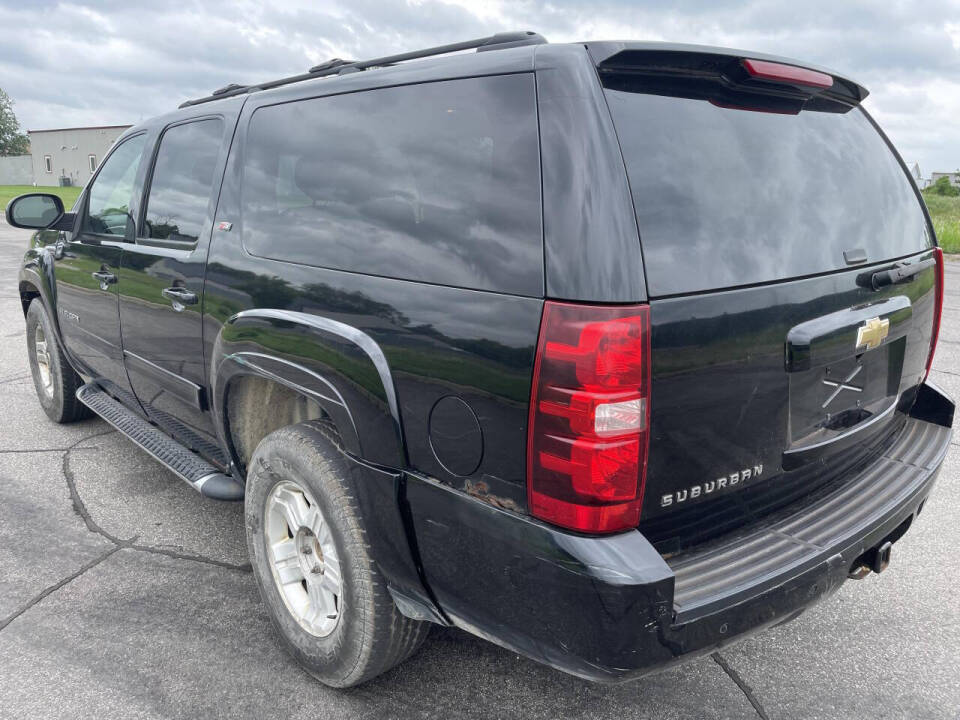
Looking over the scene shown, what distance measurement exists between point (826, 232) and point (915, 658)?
63.5 inches

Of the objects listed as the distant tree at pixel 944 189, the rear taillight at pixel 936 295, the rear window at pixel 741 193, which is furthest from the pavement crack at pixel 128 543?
the distant tree at pixel 944 189

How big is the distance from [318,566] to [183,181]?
1.82 m

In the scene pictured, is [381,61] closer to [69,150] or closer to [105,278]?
[105,278]

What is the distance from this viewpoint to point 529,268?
5.76ft

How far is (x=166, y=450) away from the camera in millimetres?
3422

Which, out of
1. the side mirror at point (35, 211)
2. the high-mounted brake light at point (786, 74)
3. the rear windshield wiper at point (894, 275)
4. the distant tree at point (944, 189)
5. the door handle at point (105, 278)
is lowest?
the distant tree at point (944, 189)

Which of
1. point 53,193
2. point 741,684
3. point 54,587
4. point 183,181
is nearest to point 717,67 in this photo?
point 741,684

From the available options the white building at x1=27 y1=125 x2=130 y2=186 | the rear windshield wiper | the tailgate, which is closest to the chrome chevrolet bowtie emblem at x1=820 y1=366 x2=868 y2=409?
the tailgate

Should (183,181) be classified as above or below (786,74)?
below

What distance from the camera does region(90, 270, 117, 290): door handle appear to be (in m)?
3.63

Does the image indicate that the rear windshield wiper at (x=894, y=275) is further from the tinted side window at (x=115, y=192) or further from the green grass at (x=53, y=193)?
the green grass at (x=53, y=193)

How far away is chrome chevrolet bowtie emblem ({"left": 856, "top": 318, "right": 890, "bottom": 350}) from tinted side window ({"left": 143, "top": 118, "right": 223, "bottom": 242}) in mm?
2431

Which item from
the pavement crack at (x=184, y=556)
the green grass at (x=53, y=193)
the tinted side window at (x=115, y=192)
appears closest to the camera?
the pavement crack at (x=184, y=556)

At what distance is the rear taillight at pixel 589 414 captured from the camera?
1679mm
